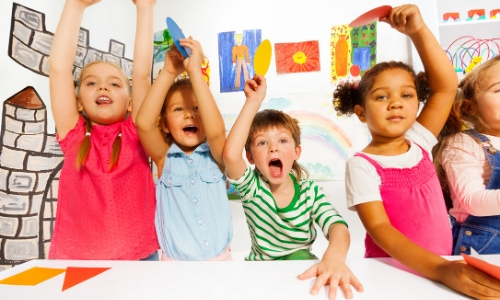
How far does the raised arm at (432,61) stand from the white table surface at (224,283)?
15.5 inches

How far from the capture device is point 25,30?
1.14 m

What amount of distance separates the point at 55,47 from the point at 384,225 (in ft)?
3.01

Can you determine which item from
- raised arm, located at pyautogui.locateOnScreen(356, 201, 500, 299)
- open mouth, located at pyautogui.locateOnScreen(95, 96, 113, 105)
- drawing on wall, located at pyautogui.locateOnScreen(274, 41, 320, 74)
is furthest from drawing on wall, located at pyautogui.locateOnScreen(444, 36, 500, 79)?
open mouth, located at pyautogui.locateOnScreen(95, 96, 113, 105)

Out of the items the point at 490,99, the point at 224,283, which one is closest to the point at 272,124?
the point at 224,283

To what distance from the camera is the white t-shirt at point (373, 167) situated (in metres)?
0.81

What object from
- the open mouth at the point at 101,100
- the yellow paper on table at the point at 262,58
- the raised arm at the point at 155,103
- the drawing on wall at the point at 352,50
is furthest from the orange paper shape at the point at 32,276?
the drawing on wall at the point at 352,50

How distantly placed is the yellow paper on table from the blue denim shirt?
434 mm

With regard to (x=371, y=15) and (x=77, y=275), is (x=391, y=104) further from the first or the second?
(x=77, y=275)

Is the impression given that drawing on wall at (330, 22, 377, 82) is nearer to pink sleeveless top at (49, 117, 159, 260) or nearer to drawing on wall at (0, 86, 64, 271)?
pink sleeveless top at (49, 117, 159, 260)

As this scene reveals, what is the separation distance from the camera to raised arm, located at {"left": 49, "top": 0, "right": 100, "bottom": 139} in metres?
0.96

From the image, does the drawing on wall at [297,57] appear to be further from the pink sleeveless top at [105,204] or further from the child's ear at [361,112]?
the pink sleeveless top at [105,204]

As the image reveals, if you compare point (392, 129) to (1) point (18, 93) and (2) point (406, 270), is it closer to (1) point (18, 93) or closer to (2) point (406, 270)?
(2) point (406, 270)

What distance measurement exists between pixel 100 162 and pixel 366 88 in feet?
2.37

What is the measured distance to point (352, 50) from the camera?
4.50 ft
